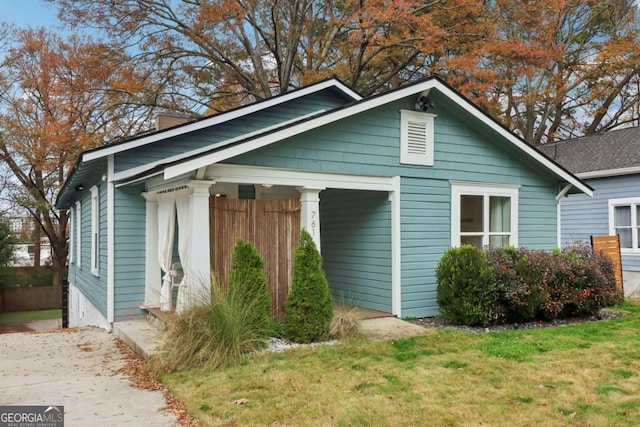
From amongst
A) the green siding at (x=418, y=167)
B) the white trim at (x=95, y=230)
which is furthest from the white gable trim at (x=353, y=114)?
the white trim at (x=95, y=230)

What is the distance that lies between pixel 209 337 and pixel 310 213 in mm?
2628

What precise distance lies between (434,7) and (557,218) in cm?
997

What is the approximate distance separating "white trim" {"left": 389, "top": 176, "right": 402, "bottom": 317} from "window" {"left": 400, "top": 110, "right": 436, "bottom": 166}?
52cm

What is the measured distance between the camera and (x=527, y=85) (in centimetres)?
2281

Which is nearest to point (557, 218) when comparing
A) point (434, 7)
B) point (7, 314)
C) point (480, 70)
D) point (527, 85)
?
point (480, 70)

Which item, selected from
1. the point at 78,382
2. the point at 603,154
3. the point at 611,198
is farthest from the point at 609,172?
the point at 78,382

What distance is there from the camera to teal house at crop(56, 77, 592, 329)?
725 centimetres

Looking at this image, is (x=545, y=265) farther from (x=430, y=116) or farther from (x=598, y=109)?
(x=598, y=109)

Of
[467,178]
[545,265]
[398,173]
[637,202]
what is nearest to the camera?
[545,265]

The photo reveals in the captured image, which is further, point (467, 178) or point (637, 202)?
point (637, 202)

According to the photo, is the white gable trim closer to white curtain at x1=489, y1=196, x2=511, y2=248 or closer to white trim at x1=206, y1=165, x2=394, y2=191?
white trim at x1=206, y1=165, x2=394, y2=191

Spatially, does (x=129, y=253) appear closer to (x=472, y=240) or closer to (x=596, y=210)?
(x=472, y=240)

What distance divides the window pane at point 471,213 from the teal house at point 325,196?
0.02 metres

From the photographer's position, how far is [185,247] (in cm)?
705
